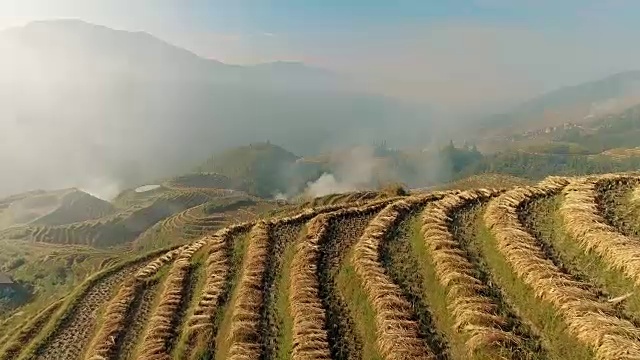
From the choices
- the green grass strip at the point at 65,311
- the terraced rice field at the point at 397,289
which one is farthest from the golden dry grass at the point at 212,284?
the green grass strip at the point at 65,311

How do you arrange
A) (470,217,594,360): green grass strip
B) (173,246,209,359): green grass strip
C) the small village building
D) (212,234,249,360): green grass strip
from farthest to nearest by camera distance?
1. the small village building
2. (173,246,209,359): green grass strip
3. (212,234,249,360): green grass strip
4. (470,217,594,360): green grass strip

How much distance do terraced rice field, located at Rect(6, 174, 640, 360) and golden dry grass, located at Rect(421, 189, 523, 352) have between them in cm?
7

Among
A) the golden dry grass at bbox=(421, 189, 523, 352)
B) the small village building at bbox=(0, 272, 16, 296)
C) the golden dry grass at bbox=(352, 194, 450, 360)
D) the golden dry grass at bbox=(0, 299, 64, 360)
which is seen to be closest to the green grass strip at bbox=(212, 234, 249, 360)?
the golden dry grass at bbox=(352, 194, 450, 360)

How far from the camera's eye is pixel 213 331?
968 inches

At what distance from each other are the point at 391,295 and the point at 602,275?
26.2 feet

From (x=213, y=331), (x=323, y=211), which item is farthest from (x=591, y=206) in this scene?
(x=213, y=331)

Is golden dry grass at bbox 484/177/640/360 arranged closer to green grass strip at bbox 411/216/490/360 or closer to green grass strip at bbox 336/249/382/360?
green grass strip at bbox 411/216/490/360

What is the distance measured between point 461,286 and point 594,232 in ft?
20.5

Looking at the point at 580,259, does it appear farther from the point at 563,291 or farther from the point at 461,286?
the point at 461,286

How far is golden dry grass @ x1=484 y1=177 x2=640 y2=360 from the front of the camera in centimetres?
1661

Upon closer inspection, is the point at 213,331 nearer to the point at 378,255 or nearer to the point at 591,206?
the point at 378,255

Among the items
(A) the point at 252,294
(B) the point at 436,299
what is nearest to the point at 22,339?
(A) the point at 252,294

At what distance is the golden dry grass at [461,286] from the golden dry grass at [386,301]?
1653 mm

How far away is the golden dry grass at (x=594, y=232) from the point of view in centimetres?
2080
